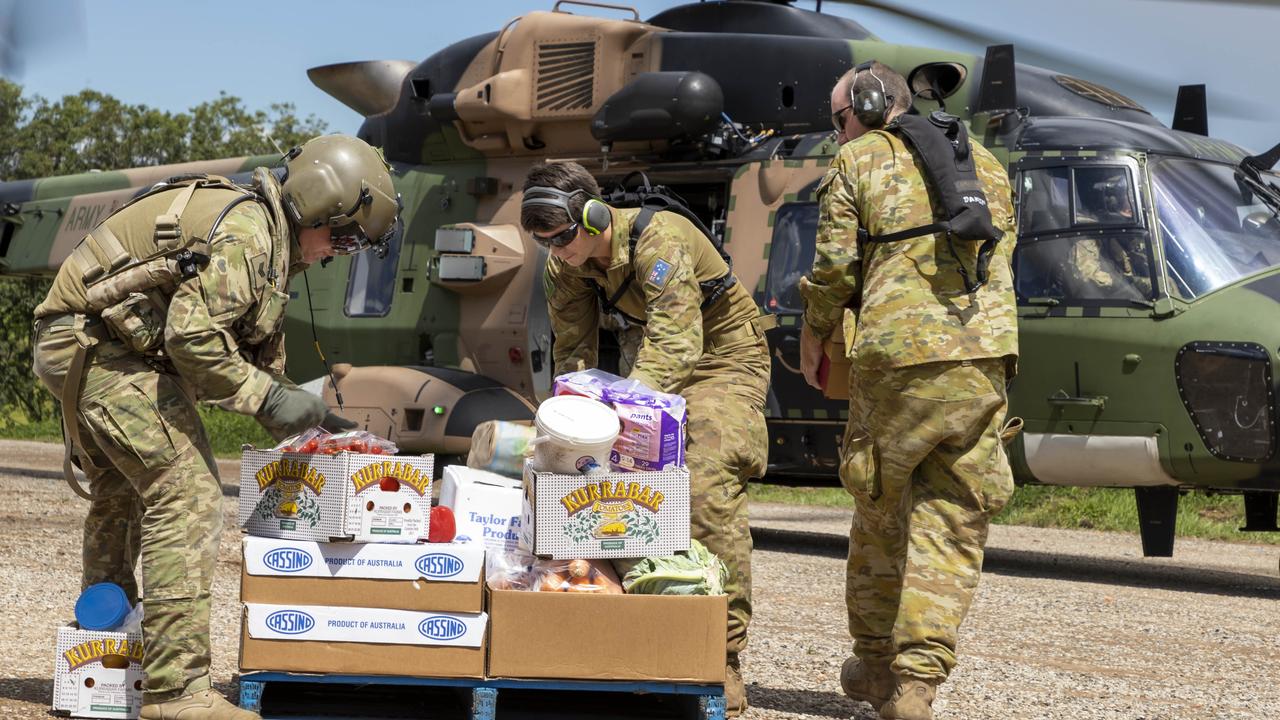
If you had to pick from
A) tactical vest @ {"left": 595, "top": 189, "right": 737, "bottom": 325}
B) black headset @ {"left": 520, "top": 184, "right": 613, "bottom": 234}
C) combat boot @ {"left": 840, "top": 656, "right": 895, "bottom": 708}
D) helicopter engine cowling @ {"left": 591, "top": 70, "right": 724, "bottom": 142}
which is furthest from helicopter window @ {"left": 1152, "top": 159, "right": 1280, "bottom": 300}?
black headset @ {"left": 520, "top": 184, "right": 613, "bottom": 234}

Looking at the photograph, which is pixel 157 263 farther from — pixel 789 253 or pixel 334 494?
pixel 789 253

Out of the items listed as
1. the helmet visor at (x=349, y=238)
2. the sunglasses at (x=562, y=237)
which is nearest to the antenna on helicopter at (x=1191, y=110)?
the sunglasses at (x=562, y=237)

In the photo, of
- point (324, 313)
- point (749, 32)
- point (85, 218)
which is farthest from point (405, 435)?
point (85, 218)

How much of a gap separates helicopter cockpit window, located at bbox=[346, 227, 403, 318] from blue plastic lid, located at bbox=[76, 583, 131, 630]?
20.7 feet

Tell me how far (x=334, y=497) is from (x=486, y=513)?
1.63 feet

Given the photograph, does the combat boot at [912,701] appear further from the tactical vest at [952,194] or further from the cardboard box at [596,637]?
the tactical vest at [952,194]

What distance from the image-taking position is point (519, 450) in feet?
15.6

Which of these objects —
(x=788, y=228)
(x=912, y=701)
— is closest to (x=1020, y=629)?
(x=912, y=701)

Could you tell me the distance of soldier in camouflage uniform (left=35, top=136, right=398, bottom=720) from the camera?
414 cm

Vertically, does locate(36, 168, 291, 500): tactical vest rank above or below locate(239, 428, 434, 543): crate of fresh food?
above

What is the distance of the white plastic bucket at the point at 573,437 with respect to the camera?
4.22m

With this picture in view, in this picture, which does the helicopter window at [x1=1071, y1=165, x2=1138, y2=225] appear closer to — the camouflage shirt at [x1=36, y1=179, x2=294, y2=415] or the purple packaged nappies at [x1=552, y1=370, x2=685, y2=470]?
the purple packaged nappies at [x1=552, y1=370, x2=685, y2=470]

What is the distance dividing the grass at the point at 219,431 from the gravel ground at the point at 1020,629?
6.65 metres

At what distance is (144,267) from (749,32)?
250 inches
